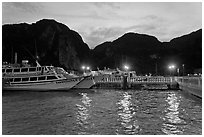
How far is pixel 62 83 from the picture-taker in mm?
40438

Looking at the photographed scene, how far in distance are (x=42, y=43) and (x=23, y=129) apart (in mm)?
136663

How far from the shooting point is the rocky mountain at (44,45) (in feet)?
431

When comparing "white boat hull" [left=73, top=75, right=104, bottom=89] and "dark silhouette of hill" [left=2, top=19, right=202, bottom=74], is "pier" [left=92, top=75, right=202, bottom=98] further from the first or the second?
"dark silhouette of hill" [left=2, top=19, right=202, bottom=74]

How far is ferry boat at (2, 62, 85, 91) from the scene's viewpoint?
40.3 metres

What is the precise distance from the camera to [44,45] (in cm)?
14200

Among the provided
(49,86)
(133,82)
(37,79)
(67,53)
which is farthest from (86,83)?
(67,53)

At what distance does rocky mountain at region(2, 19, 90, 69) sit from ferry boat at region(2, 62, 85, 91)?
8401 centimetres

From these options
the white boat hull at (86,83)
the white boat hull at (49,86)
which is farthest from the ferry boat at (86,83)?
the white boat hull at (49,86)

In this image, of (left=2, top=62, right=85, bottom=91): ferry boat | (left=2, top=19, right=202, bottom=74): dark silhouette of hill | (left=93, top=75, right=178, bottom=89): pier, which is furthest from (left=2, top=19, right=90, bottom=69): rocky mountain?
(left=2, top=62, right=85, bottom=91): ferry boat

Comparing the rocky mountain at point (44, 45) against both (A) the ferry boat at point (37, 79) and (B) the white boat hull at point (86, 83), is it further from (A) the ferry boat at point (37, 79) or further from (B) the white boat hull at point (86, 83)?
(B) the white boat hull at point (86, 83)

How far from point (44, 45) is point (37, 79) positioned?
345ft

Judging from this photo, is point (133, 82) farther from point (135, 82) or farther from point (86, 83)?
point (86, 83)

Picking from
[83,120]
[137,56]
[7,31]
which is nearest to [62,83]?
[83,120]

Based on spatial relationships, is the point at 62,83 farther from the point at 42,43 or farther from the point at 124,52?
the point at 124,52
